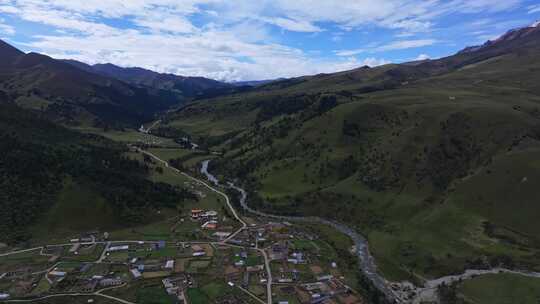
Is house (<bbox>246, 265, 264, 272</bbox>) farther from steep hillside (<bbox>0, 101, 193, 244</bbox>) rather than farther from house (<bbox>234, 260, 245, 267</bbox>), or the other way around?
steep hillside (<bbox>0, 101, 193, 244</bbox>)

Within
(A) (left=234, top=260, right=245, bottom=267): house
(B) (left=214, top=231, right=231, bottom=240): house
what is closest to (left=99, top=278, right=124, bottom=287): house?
(A) (left=234, top=260, right=245, bottom=267): house

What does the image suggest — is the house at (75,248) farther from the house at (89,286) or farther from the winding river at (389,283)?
the winding river at (389,283)

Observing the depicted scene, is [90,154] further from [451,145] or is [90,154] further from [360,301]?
[451,145]

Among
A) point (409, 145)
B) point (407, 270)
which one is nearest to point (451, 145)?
point (409, 145)

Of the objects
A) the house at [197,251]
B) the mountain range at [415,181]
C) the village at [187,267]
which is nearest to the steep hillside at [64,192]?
the mountain range at [415,181]

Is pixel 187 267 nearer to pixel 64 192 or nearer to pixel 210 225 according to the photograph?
Result: pixel 210 225
